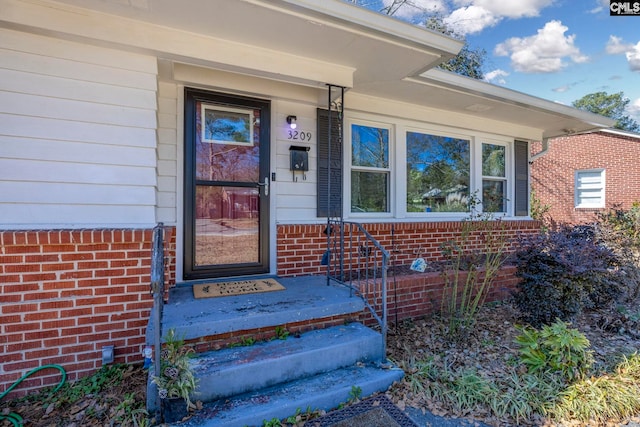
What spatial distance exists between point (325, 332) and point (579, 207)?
13.3 meters

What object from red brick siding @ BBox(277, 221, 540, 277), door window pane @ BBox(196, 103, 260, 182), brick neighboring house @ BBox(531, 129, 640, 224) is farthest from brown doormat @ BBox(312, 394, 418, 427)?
brick neighboring house @ BBox(531, 129, 640, 224)

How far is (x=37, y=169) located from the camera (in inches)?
95.3

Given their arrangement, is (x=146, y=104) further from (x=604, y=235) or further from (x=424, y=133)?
(x=604, y=235)

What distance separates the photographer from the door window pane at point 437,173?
480 centimetres

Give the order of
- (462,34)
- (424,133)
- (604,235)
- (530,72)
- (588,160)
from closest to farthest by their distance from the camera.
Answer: (424,133), (604,235), (462,34), (588,160), (530,72)

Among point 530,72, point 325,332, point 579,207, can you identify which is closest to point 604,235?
point 325,332

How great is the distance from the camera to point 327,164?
3936 millimetres

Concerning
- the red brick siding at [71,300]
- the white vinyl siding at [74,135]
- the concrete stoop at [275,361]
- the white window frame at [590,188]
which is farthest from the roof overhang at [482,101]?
the white window frame at [590,188]

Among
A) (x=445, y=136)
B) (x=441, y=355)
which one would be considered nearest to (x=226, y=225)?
(x=441, y=355)

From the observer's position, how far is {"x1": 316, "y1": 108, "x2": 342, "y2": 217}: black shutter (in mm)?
3900

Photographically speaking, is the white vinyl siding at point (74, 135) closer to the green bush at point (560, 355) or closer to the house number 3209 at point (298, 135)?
the house number 3209 at point (298, 135)

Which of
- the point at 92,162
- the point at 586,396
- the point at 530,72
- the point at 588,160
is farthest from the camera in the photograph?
the point at 530,72

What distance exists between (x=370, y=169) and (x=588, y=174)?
11.8m

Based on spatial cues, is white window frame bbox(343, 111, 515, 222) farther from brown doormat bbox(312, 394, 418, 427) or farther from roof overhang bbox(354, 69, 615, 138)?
brown doormat bbox(312, 394, 418, 427)
